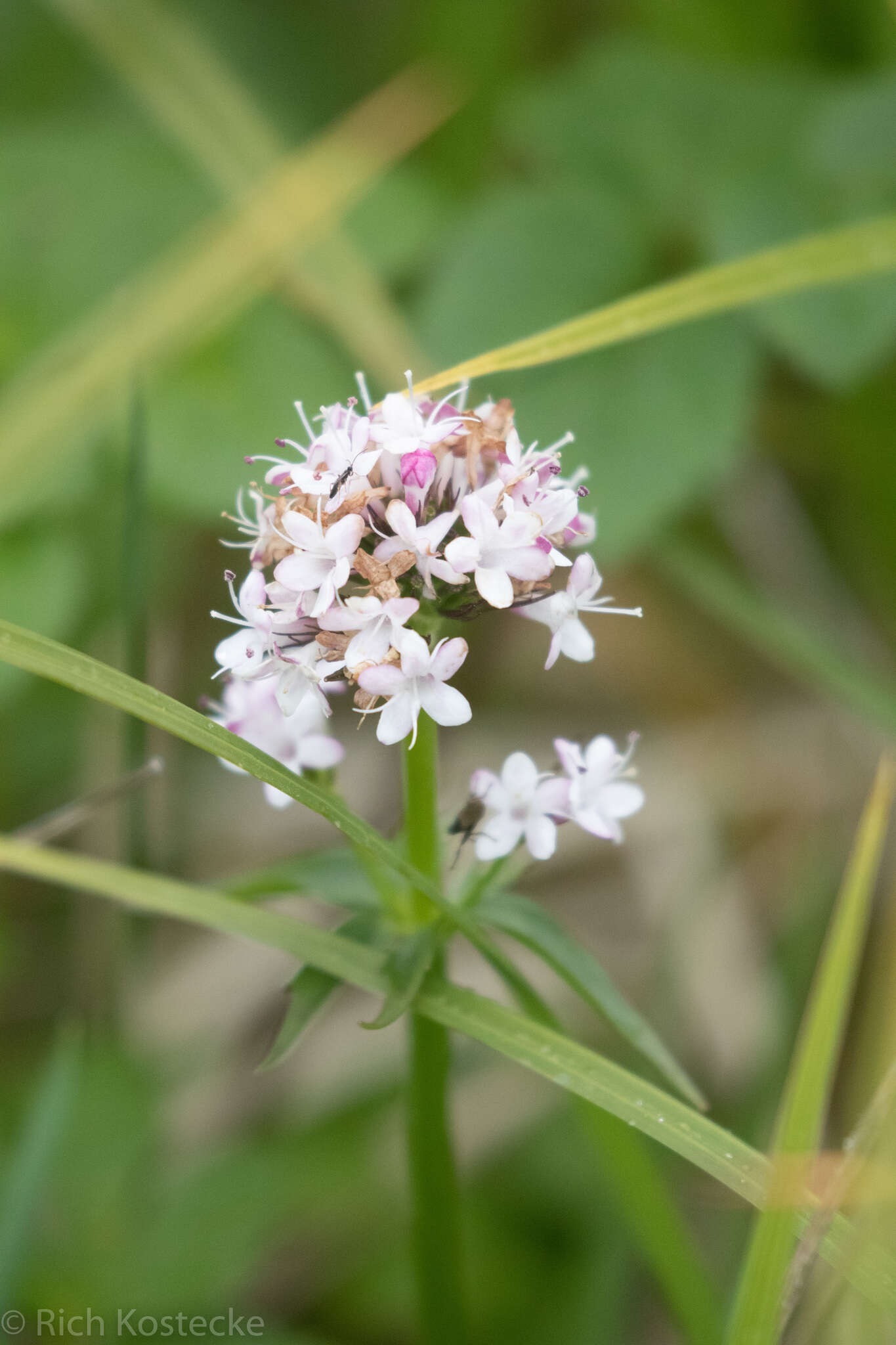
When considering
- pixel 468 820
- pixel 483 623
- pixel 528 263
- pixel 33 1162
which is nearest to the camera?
pixel 468 820

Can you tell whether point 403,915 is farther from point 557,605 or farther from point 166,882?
point 557,605

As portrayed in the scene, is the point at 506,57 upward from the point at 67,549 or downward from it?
upward

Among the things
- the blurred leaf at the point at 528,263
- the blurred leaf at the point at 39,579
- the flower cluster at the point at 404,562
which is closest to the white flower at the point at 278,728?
the flower cluster at the point at 404,562

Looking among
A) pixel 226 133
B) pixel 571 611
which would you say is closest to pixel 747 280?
pixel 571 611

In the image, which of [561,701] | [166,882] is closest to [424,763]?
[166,882]

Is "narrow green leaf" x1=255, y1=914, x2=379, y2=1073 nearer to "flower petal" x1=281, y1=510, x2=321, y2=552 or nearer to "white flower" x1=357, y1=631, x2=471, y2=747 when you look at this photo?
"white flower" x1=357, y1=631, x2=471, y2=747

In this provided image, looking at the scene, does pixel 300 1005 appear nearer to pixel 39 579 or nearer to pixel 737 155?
pixel 39 579

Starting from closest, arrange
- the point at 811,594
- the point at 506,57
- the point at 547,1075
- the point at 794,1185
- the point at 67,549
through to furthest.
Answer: the point at 794,1185
the point at 547,1075
the point at 67,549
the point at 811,594
the point at 506,57
